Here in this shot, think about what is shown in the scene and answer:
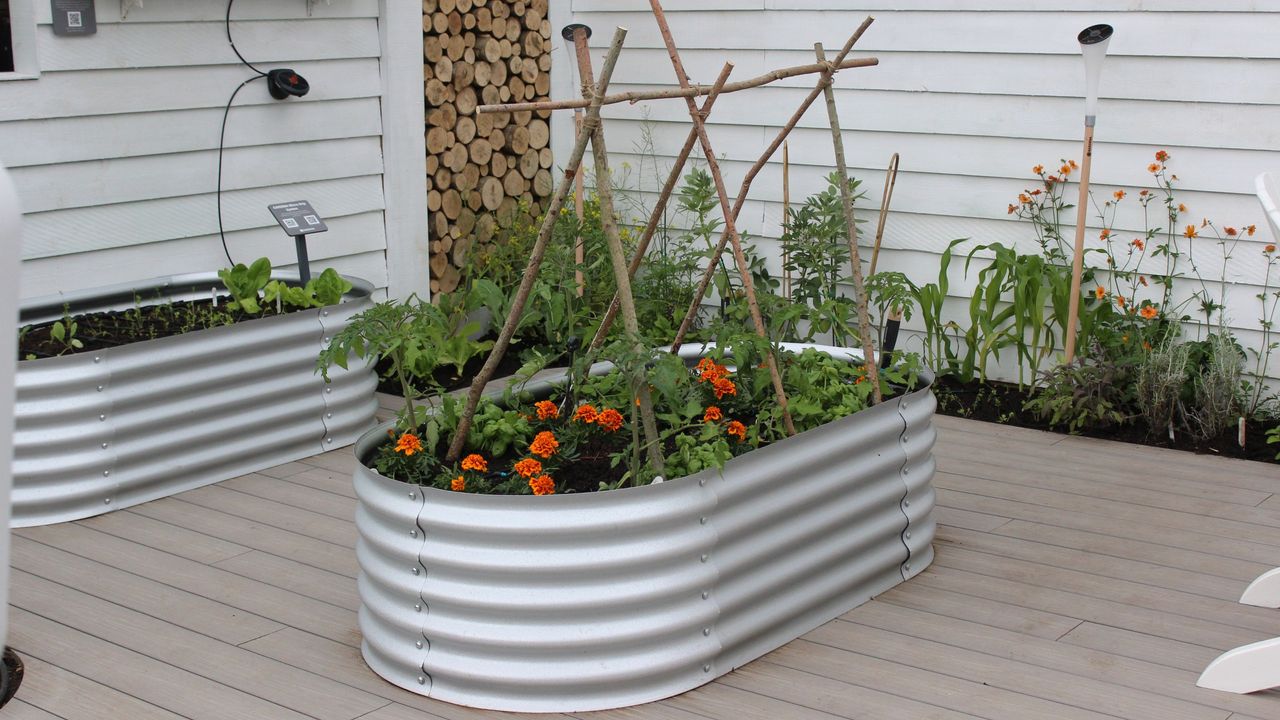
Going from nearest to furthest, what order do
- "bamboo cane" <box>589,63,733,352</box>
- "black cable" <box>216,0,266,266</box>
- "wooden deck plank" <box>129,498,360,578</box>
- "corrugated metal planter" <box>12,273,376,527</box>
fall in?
"bamboo cane" <box>589,63,733,352</box> < "wooden deck plank" <box>129,498,360,578</box> < "corrugated metal planter" <box>12,273,376,527</box> < "black cable" <box>216,0,266,266</box>

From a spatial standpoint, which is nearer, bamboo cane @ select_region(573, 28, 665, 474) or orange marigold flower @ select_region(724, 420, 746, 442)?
bamboo cane @ select_region(573, 28, 665, 474)

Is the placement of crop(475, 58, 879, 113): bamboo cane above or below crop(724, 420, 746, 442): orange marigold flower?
above

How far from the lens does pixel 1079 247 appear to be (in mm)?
4652

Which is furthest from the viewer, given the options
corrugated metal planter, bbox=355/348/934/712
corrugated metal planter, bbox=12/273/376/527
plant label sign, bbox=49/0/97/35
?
plant label sign, bbox=49/0/97/35

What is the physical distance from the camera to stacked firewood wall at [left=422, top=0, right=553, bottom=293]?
5.55 meters

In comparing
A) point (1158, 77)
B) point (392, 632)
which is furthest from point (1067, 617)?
point (1158, 77)

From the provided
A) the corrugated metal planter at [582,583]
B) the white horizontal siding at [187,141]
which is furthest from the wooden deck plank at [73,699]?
the white horizontal siding at [187,141]

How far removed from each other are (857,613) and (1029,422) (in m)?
1.86

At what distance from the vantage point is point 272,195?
4.97 meters

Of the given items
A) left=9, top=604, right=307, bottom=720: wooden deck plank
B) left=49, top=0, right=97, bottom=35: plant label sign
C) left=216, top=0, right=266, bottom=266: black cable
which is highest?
left=49, top=0, right=97, bottom=35: plant label sign

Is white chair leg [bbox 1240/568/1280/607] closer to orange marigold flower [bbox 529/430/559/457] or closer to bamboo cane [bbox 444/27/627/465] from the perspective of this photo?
orange marigold flower [bbox 529/430/559/457]

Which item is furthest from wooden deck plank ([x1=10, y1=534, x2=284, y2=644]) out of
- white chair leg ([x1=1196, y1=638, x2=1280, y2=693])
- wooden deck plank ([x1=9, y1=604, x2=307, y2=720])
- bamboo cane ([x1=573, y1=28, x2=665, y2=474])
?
white chair leg ([x1=1196, y1=638, x2=1280, y2=693])

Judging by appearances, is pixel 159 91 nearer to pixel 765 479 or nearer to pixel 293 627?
pixel 293 627

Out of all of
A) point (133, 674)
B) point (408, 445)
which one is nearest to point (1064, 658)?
point (408, 445)
